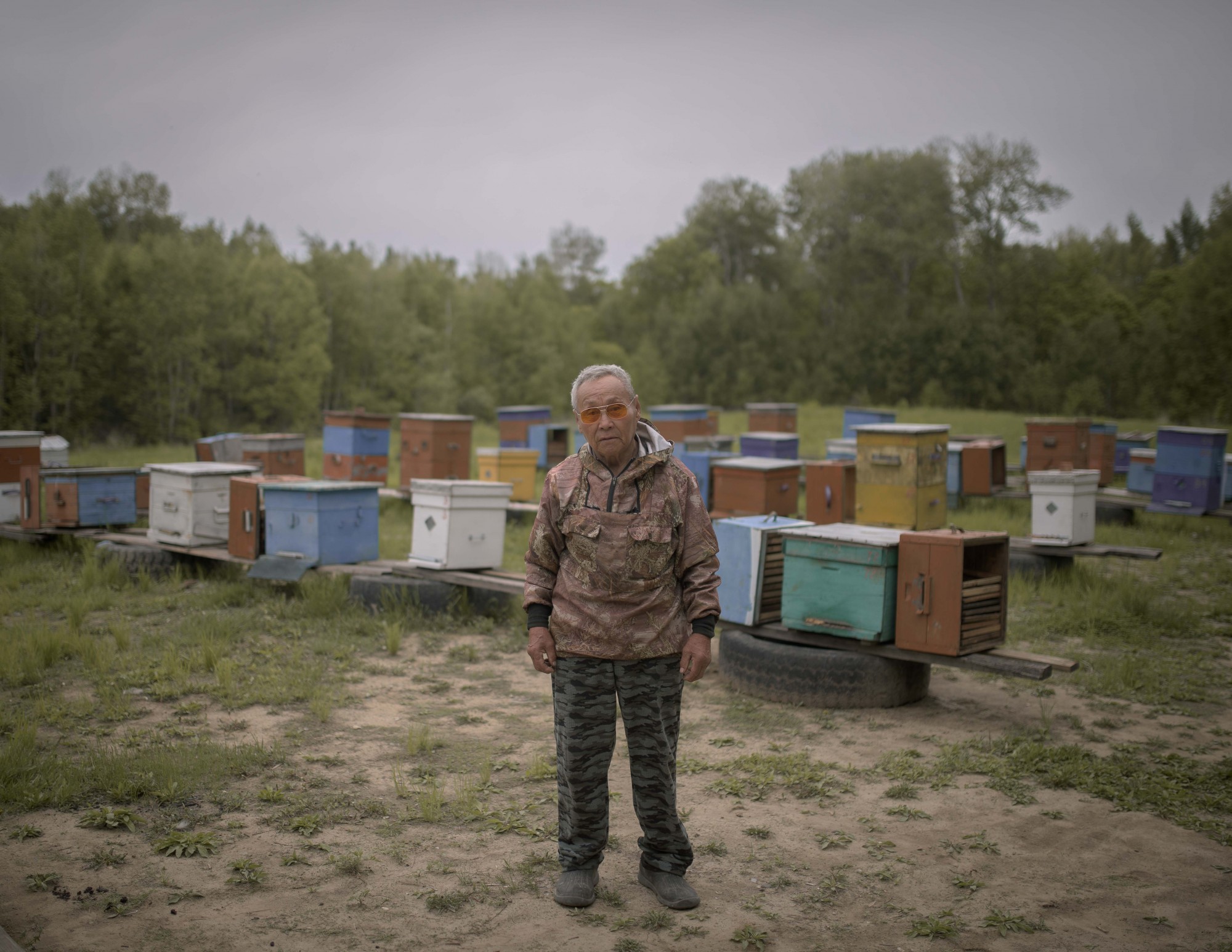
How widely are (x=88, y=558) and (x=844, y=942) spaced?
850cm

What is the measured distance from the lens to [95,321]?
89.2ft

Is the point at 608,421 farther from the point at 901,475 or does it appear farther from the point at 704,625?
the point at 901,475

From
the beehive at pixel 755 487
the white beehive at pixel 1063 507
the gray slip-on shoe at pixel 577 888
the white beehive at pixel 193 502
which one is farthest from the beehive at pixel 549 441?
the gray slip-on shoe at pixel 577 888

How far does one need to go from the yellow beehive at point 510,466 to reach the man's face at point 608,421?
9.17 m

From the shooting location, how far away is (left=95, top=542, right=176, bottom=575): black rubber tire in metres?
9.52

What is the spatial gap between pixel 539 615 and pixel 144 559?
7302 mm

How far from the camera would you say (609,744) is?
144 inches

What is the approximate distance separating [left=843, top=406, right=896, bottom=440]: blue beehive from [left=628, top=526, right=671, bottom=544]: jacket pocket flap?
13549 mm

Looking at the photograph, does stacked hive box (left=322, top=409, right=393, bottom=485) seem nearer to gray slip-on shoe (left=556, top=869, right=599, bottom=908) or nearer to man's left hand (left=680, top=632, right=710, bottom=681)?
gray slip-on shoe (left=556, top=869, right=599, bottom=908)

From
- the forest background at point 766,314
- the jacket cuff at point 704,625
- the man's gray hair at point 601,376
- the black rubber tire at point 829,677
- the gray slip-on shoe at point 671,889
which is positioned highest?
the forest background at point 766,314

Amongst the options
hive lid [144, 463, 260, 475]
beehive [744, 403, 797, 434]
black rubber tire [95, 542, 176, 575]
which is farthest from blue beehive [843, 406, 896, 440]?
black rubber tire [95, 542, 176, 575]

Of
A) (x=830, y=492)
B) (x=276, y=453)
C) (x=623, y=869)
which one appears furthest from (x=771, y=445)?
(x=623, y=869)

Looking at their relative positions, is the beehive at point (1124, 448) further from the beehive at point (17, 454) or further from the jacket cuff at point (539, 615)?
the beehive at point (17, 454)

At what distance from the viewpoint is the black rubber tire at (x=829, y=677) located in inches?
245
